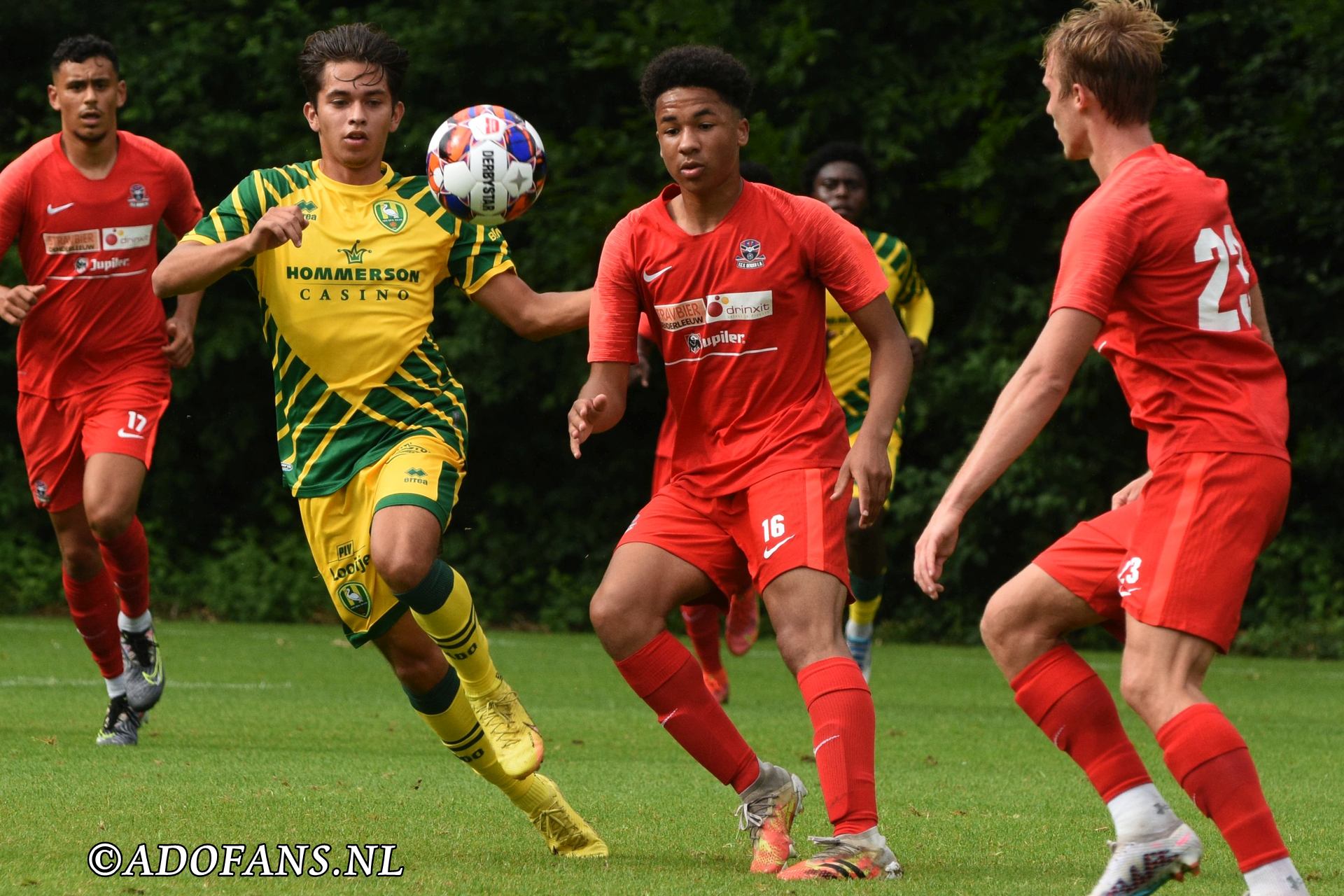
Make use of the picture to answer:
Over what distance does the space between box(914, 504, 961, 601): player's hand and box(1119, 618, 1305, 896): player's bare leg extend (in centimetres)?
42

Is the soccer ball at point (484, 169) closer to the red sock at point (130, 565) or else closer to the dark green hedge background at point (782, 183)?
the red sock at point (130, 565)

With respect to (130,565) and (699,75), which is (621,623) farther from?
(130,565)

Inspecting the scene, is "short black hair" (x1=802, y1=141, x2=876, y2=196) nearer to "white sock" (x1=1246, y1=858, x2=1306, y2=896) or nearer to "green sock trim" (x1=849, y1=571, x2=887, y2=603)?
"green sock trim" (x1=849, y1=571, x2=887, y2=603)

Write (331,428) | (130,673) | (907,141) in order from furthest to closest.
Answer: (907,141) < (130,673) < (331,428)

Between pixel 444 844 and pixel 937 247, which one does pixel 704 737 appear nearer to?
pixel 444 844

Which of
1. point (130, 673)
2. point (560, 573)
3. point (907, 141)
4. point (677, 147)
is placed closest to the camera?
point (677, 147)

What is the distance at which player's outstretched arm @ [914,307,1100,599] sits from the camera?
12.4ft

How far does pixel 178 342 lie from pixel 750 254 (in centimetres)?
332

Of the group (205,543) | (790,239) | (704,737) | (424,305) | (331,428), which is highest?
(790,239)

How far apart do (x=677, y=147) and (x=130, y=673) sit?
356 cm

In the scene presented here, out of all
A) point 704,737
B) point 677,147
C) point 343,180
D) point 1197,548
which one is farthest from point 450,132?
point 1197,548

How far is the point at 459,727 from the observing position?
506 cm

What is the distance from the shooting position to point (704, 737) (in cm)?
486

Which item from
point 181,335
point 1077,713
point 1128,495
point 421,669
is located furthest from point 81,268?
point 1077,713
